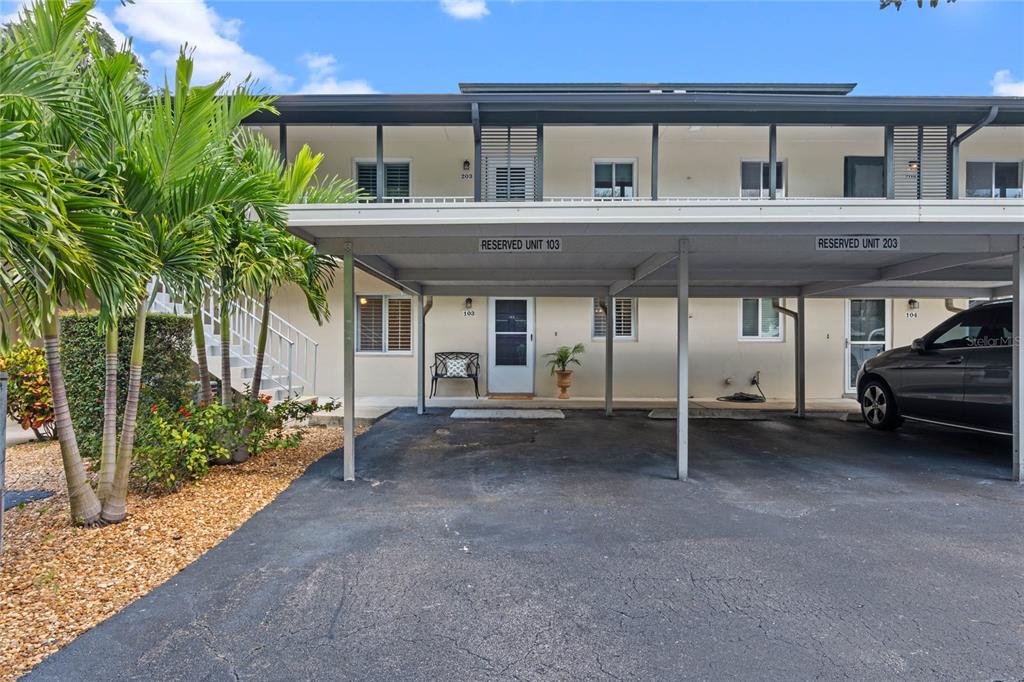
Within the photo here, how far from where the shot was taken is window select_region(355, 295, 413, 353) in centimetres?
1088

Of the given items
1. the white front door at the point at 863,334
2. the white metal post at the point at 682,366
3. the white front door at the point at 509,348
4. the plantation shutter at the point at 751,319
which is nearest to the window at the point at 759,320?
the plantation shutter at the point at 751,319

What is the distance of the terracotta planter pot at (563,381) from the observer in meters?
10.6

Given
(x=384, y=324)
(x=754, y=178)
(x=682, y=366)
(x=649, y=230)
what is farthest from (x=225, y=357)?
(x=754, y=178)

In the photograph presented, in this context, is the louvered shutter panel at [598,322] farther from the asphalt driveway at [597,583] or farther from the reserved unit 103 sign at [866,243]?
the reserved unit 103 sign at [866,243]

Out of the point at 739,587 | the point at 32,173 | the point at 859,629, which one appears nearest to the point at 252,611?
the point at 32,173

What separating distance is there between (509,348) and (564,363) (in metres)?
1.21

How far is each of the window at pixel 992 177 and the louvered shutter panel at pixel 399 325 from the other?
11828 mm

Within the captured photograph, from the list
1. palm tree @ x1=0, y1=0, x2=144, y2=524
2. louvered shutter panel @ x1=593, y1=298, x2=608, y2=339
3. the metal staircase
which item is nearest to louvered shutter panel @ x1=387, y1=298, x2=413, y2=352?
the metal staircase

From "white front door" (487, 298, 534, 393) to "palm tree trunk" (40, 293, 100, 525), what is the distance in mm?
7531

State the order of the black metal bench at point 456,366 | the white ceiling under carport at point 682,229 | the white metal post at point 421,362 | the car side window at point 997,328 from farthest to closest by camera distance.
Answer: the black metal bench at point 456,366, the white metal post at point 421,362, the car side window at point 997,328, the white ceiling under carport at point 682,229

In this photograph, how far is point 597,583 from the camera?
3039mm

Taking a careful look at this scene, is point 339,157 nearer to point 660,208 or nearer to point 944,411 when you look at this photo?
point 660,208

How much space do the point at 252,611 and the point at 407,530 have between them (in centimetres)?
128

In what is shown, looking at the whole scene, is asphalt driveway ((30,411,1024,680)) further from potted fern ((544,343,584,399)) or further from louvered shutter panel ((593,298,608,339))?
louvered shutter panel ((593,298,608,339))
